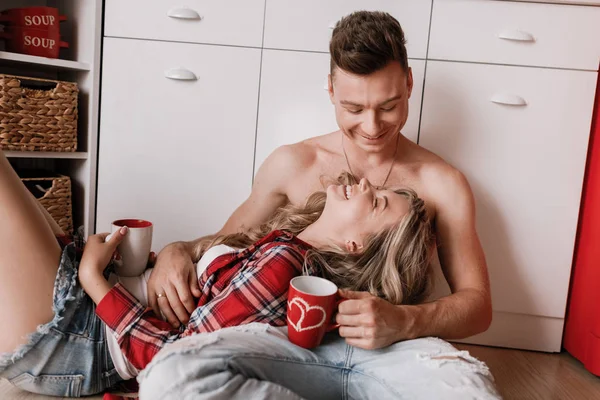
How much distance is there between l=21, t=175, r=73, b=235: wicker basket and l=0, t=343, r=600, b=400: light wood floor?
0.63 m

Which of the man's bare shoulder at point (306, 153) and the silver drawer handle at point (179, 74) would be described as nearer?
the man's bare shoulder at point (306, 153)

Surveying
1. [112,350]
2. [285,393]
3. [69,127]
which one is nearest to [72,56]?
[69,127]

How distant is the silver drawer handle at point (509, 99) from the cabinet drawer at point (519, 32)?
10cm

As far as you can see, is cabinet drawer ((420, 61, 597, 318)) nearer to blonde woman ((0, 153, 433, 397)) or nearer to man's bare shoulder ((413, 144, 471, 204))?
man's bare shoulder ((413, 144, 471, 204))

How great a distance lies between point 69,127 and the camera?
1.68 metres

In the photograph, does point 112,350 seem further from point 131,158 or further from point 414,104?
point 414,104

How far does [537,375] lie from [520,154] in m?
0.69

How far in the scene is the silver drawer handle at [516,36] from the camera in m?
1.56

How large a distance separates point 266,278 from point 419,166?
2.15ft

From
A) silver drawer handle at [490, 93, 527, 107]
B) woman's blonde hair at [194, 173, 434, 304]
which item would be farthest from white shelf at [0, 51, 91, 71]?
silver drawer handle at [490, 93, 527, 107]

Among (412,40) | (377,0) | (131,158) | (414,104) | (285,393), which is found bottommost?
(285,393)

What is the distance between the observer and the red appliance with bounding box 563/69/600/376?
1.56 metres

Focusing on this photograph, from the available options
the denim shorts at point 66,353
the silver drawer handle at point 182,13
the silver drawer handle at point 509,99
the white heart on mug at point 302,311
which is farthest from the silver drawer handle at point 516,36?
the denim shorts at point 66,353

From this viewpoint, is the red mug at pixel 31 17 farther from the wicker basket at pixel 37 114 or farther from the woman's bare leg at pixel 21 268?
the woman's bare leg at pixel 21 268
